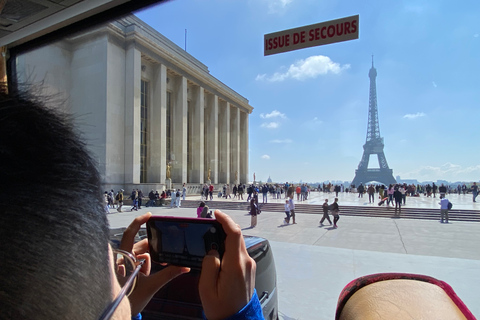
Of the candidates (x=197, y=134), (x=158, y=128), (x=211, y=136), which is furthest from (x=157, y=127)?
(x=211, y=136)

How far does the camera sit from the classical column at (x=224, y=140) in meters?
45.7

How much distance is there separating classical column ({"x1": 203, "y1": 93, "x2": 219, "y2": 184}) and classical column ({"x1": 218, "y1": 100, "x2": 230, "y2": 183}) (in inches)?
122

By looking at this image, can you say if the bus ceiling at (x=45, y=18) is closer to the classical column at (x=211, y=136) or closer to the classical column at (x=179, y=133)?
the classical column at (x=179, y=133)

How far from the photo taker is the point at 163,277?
125 cm

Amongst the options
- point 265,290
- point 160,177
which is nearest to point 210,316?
point 265,290

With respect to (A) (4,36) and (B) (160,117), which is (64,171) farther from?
(B) (160,117)

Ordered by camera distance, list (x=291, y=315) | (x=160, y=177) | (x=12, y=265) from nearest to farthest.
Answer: (x=12, y=265) < (x=291, y=315) < (x=160, y=177)

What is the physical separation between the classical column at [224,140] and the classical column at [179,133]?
10789 millimetres

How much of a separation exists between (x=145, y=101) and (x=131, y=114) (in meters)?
5.77

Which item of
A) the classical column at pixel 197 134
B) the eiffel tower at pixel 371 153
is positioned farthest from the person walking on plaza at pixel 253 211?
the eiffel tower at pixel 371 153

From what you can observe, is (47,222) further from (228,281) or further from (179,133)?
(179,133)

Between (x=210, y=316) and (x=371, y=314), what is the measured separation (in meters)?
0.50

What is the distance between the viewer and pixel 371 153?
80.6 meters

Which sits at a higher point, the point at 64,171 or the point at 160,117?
the point at 160,117
